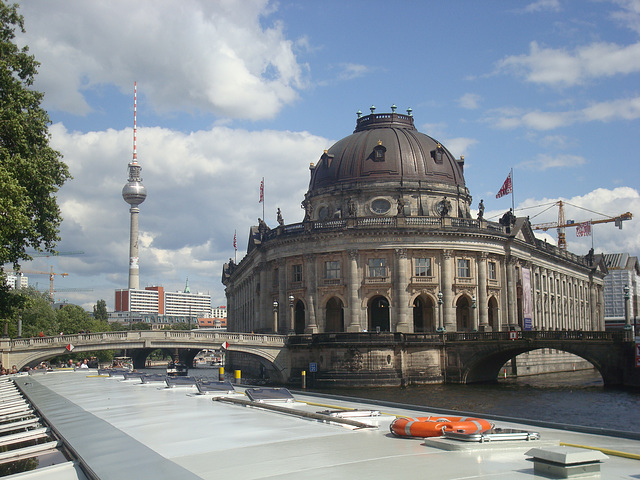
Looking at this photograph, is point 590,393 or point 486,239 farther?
point 486,239

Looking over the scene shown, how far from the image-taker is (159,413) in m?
20.2

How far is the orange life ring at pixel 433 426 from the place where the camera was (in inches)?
537

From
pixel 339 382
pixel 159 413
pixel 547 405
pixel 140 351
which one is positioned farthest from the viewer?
pixel 140 351

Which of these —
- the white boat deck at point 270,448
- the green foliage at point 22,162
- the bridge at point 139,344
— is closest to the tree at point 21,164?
the green foliage at point 22,162

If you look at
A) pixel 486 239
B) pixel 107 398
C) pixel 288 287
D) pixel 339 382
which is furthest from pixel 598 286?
pixel 107 398

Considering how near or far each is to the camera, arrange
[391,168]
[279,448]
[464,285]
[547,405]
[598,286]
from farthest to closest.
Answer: [598,286], [391,168], [464,285], [547,405], [279,448]

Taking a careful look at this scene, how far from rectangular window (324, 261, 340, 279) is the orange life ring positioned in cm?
6886

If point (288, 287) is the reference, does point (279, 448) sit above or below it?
below

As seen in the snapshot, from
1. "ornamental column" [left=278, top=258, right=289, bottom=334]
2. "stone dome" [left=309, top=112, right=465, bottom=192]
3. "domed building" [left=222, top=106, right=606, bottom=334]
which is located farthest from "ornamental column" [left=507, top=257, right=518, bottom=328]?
"ornamental column" [left=278, top=258, right=289, bottom=334]

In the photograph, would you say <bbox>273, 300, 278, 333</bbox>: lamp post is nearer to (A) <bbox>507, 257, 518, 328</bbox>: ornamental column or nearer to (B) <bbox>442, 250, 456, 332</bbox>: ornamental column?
(B) <bbox>442, 250, 456, 332</bbox>: ornamental column

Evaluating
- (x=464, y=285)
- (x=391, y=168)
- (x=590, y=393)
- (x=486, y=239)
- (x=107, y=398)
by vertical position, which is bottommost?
(x=590, y=393)

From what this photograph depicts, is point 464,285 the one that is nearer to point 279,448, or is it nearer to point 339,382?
point 339,382

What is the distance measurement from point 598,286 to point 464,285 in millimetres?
68835

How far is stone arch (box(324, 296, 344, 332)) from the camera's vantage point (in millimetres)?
86938
